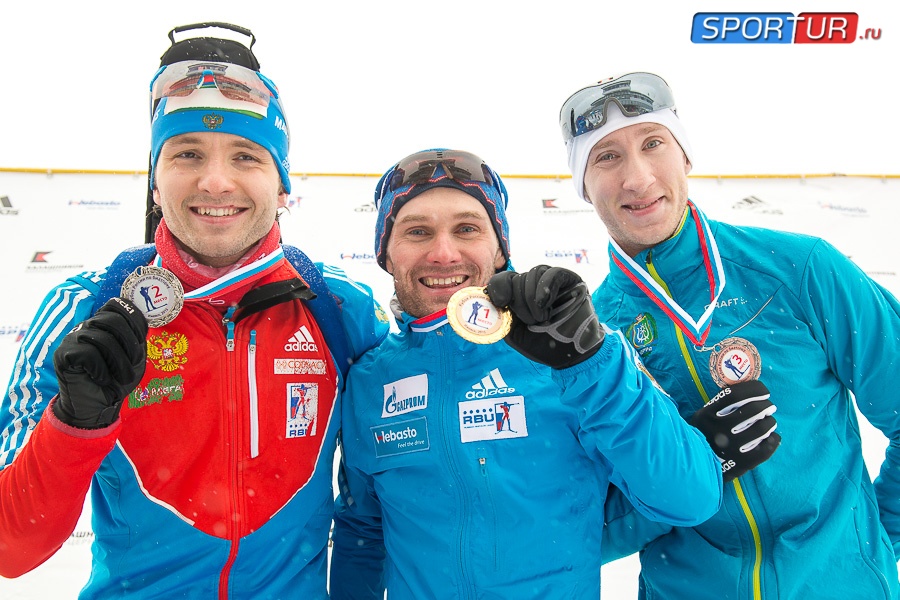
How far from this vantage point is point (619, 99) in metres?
2.06

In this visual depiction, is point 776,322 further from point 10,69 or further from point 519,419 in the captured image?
point 10,69

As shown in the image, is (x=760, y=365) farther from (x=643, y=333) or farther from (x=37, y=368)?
(x=37, y=368)

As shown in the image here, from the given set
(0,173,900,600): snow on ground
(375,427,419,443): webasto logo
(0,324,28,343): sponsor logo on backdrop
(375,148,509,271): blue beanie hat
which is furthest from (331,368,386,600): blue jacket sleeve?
(0,324,28,343): sponsor logo on backdrop

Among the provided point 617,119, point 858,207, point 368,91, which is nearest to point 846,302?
point 617,119

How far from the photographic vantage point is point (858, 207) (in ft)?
19.0

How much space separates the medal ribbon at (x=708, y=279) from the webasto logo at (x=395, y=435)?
897 mm

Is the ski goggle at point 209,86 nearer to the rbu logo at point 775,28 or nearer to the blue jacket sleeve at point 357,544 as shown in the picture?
the blue jacket sleeve at point 357,544

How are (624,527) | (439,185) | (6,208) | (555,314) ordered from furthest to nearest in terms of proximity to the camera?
1. (6,208)
2. (439,185)
3. (624,527)
4. (555,314)

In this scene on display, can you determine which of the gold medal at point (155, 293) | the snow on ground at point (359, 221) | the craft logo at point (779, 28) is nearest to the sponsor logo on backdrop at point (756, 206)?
the snow on ground at point (359, 221)

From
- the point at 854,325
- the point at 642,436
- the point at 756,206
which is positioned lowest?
the point at 642,436

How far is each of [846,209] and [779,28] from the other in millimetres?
2047

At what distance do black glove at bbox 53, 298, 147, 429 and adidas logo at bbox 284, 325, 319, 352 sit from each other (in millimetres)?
503

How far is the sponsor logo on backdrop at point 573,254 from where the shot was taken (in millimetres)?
5430

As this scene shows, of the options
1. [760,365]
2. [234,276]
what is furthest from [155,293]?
[760,365]
